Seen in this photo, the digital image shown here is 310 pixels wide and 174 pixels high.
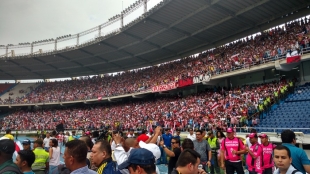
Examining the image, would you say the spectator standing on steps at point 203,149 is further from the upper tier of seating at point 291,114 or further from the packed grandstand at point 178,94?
the upper tier of seating at point 291,114

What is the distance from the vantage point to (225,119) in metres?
18.7

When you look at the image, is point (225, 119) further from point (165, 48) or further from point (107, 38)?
point (107, 38)

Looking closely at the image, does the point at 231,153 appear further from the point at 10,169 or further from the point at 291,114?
the point at 291,114

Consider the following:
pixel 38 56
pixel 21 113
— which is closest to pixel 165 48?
pixel 38 56

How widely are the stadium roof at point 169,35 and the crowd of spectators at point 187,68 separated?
1.23 m

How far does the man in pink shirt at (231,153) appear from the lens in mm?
6496

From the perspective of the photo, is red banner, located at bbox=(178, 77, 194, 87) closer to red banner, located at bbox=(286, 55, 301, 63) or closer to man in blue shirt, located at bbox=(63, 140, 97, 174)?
red banner, located at bbox=(286, 55, 301, 63)

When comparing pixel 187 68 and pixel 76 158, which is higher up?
pixel 187 68

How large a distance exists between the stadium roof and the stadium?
0.11 metres

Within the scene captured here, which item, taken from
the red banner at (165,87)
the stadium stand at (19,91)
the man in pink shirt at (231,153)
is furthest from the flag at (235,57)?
the stadium stand at (19,91)

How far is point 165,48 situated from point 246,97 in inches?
629

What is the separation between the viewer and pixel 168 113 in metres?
27.0

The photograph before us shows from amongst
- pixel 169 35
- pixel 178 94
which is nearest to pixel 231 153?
pixel 169 35

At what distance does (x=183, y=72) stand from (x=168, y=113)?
23.4 ft
